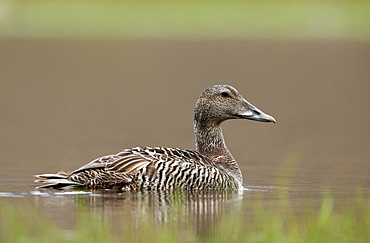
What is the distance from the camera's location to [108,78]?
27516mm

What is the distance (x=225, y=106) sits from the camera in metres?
12.1

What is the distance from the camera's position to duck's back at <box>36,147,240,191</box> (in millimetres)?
10500

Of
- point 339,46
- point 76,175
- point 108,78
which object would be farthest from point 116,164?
point 339,46

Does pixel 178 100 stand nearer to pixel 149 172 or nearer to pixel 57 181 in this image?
pixel 149 172

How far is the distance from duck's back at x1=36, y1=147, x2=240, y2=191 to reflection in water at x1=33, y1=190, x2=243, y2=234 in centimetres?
13

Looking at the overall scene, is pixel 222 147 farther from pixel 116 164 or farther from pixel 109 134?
pixel 109 134

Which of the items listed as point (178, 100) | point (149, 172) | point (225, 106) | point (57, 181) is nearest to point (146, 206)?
point (149, 172)

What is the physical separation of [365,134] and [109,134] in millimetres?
4336

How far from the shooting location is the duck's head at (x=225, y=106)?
12.0 meters

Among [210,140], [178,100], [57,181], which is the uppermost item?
[178,100]

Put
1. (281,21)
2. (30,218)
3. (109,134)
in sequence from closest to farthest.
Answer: (30,218)
(109,134)
(281,21)

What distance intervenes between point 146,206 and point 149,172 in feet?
3.59

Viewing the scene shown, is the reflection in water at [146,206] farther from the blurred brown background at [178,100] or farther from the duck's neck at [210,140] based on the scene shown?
the blurred brown background at [178,100]

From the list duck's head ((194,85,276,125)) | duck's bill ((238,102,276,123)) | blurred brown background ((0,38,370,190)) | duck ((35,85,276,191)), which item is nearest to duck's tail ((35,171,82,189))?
duck ((35,85,276,191))
